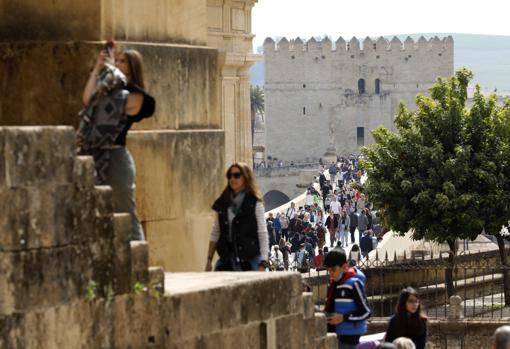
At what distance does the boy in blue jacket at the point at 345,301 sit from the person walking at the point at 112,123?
2.11 meters

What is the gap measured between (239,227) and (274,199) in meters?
74.3

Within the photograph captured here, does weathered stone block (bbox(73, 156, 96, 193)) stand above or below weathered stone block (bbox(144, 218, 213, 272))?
above

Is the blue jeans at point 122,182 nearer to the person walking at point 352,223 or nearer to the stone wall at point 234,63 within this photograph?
the stone wall at point 234,63

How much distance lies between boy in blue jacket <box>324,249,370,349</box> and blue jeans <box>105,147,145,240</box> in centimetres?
→ 210

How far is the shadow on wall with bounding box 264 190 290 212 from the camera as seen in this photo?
80000mm

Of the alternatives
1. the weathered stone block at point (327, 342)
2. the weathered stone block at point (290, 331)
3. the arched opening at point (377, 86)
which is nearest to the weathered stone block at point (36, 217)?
the weathered stone block at point (290, 331)

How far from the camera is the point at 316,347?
674 cm

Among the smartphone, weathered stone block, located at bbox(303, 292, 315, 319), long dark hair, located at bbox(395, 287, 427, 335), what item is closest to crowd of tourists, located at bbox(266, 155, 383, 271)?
long dark hair, located at bbox(395, 287, 427, 335)

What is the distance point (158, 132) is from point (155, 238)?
47 centimetres

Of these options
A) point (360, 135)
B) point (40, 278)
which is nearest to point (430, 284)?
point (40, 278)

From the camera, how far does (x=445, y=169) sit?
2164 centimetres

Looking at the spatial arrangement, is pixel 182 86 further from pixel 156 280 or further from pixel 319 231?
pixel 319 231

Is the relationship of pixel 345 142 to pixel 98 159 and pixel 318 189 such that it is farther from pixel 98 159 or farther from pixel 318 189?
pixel 98 159

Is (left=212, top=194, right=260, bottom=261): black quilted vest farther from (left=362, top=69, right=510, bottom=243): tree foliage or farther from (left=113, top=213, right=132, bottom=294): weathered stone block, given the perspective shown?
(left=362, top=69, right=510, bottom=243): tree foliage
